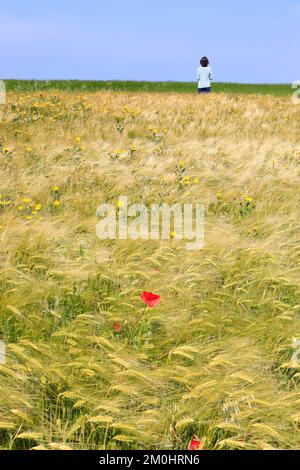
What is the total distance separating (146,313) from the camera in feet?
10.6

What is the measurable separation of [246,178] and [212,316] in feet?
12.0

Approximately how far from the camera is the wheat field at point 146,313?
7.75 ft

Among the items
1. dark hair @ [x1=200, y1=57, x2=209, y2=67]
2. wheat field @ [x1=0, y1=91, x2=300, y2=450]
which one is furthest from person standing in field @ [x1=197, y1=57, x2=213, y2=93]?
wheat field @ [x1=0, y1=91, x2=300, y2=450]

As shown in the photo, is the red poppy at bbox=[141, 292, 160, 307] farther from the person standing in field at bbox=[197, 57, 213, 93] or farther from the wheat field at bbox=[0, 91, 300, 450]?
the person standing in field at bbox=[197, 57, 213, 93]

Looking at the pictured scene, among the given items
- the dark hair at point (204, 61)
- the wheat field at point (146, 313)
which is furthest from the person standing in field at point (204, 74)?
the wheat field at point (146, 313)

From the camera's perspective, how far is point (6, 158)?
6734mm

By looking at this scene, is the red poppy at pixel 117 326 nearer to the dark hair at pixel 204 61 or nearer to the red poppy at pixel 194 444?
the red poppy at pixel 194 444

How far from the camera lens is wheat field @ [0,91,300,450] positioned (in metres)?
2.36

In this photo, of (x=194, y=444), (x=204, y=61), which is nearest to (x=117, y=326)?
(x=194, y=444)

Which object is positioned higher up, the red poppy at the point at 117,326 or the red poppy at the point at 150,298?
the red poppy at the point at 150,298

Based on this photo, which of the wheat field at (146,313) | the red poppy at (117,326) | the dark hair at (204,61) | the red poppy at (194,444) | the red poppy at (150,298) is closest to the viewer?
the red poppy at (194,444)

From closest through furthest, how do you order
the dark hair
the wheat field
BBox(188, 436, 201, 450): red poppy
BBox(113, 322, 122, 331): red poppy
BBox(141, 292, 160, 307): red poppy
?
BBox(188, 436, 201, 450): red poppy
the wheat field
BBox(141, 292, 160, 307): red poppy
BBox(113, 322, 122, 331): red poppy
the dark hair

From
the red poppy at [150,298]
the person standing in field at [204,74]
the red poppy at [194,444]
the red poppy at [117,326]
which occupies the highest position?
the person standing in field at [204,74]

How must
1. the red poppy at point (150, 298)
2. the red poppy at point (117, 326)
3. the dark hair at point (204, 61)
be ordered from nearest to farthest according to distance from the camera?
the red poppy at point (150, 298) < the red poppy at point (117, 326) < the dark hair at point (204, 61)
